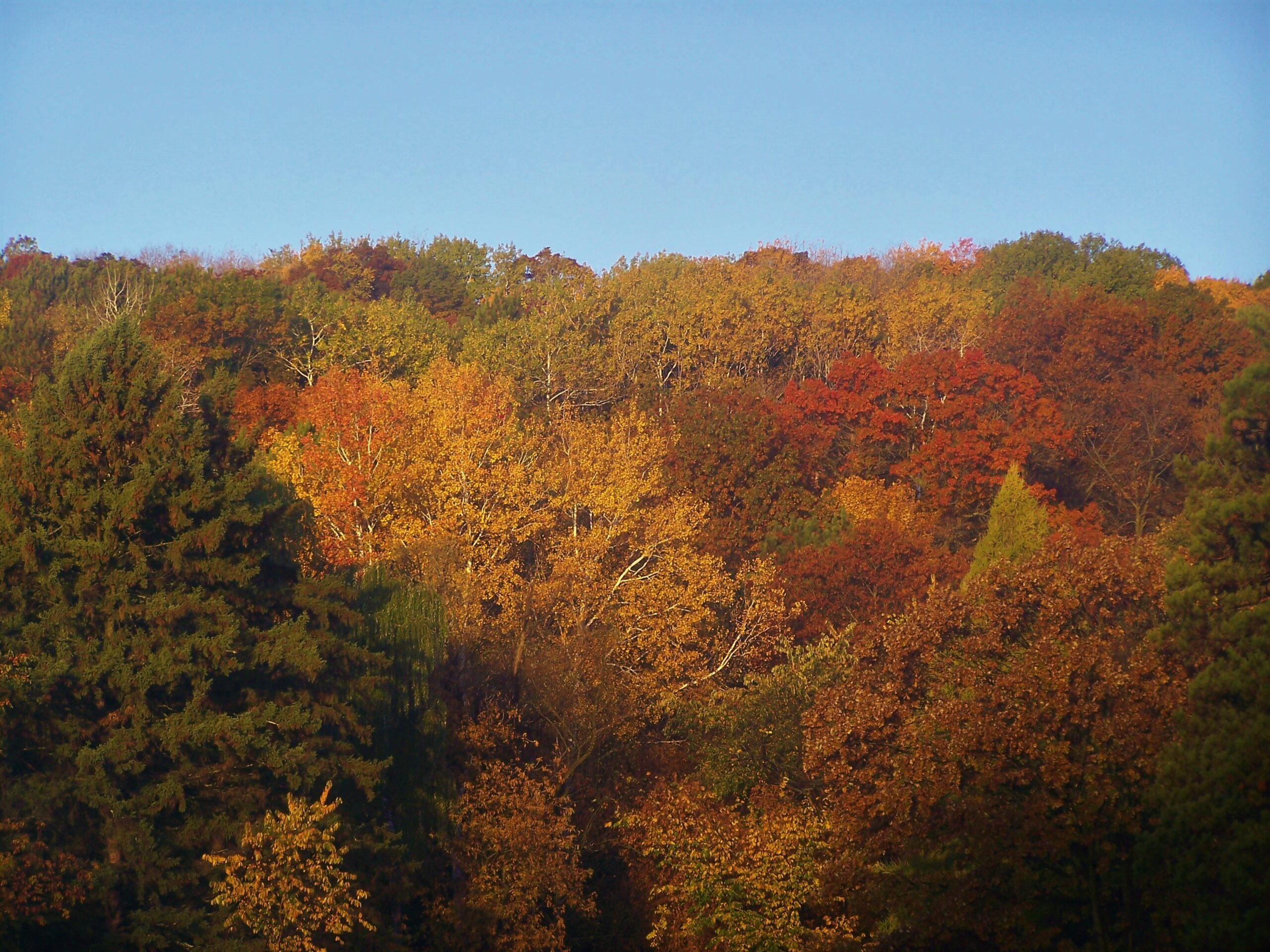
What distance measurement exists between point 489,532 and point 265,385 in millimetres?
19003

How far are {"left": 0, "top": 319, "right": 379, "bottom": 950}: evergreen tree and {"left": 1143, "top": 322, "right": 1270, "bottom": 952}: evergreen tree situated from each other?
1388 cm

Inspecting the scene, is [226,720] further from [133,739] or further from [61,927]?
[61,927]

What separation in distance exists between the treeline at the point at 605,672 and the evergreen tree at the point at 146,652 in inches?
3.1

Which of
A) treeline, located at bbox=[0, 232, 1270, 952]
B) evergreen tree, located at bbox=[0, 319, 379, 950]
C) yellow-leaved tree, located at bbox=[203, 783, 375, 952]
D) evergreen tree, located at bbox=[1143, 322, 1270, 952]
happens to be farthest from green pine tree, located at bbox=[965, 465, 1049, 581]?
yellow-leaved tree, located at bbox=[203, 783, 375, 952]

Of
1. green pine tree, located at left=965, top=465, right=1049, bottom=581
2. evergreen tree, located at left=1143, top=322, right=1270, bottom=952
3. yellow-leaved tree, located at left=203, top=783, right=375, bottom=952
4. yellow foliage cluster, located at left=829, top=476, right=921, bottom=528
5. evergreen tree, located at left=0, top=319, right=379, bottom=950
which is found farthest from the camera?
yellow foliage cluster, located at left=829, top=476, right=921, bottom=528

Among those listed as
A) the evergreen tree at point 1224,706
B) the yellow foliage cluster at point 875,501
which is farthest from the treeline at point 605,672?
the yellow foliage cluster at point 875,501

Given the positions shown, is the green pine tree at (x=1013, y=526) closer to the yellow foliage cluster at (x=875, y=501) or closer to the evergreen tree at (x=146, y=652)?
the yellow foliage cluster at (x=875, y=501)

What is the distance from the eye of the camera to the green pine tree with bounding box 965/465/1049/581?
34250 millimetres

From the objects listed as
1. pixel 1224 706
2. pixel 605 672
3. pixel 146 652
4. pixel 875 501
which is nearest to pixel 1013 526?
pixel 875 501

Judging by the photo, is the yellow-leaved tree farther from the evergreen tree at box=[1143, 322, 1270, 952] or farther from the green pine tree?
the green pine tree

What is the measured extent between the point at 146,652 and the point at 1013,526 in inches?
894

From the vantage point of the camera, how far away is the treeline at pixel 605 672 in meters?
20.1

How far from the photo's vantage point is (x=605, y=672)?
30750 mm

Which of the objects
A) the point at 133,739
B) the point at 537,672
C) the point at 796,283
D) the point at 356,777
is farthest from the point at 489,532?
the point at 796,283
